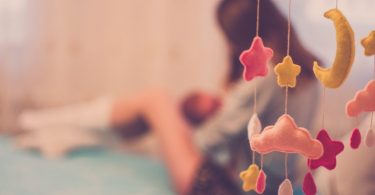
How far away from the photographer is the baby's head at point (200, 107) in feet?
5.03

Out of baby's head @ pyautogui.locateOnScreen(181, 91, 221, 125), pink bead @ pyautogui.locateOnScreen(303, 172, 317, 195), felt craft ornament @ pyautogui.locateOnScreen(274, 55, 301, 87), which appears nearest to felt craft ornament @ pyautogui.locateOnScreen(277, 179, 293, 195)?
pink bead @ pyautogui.locateOnScreen(303, 172, 317, 195)

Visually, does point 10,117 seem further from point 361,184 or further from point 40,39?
point 361,184

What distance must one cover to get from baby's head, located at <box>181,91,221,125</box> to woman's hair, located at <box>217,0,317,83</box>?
0.40m

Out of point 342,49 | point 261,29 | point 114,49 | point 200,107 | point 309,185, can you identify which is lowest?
point 309,185

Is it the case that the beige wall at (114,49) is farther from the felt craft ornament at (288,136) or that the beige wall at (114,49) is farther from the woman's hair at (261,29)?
the felt craft ornament at (288,136)

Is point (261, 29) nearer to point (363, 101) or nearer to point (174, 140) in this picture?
point (363, 101)

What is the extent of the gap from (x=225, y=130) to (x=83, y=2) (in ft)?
2.62

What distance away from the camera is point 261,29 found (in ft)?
2.45

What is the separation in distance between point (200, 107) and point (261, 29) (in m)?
0.81

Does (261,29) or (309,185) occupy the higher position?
(261,29)

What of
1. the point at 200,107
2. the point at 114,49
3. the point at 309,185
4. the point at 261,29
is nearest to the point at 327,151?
the point at 309,185

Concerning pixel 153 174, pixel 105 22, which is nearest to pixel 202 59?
pixel 105 22

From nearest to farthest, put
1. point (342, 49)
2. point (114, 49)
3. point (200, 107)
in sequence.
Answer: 1. point (342, 49)
2. point (200, 107)
3. point (114, 49)

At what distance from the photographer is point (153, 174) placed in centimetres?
130
